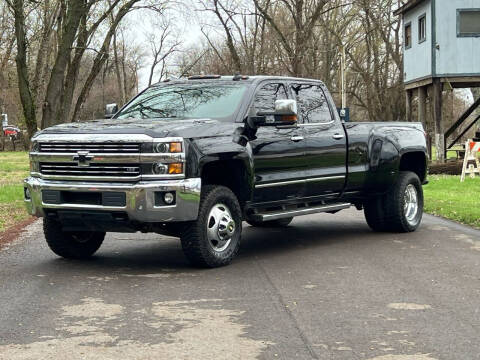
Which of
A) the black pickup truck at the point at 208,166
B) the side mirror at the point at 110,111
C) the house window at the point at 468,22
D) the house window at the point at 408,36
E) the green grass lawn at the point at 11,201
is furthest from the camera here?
the house window at the point at 408,36

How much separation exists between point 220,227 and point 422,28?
964 inches

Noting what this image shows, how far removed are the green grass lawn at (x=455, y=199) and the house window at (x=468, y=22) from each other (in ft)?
26.8

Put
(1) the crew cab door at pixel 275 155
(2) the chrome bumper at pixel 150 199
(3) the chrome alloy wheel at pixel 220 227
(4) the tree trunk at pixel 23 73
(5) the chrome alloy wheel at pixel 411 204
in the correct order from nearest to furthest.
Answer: (2) the chrome bumper at pixel 150 199
(3) the chrome alloy wheel at pixel 220 227
(1) the crew cab door at pixel 275 155
(5) the chrome alloy wheel at pixel 411 204
(4) the tree trunk at pixel 23 73

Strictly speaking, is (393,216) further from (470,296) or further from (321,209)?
(470,296)

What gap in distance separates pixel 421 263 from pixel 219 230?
220 centimetres

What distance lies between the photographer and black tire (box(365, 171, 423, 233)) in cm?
1152

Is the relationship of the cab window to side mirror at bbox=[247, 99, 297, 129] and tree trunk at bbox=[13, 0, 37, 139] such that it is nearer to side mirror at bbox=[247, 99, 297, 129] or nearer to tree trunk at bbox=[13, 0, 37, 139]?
side mirror at bbox=[247, 99, 297, 129]

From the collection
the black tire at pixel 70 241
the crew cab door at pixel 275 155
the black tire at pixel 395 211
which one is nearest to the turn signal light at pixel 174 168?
the crew cab door at pixel 275 155

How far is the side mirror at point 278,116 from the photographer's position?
9.02 m

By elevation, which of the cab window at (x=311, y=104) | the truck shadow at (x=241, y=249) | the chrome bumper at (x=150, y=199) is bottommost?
the truck shadow at (x=241, y=249)

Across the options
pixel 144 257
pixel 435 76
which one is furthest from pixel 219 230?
pixel 435 76

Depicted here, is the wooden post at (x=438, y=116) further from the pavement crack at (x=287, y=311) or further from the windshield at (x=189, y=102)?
the pavement crack at (x=287, y=311)

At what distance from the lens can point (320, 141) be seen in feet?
33.6

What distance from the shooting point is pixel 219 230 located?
8.57 meters
